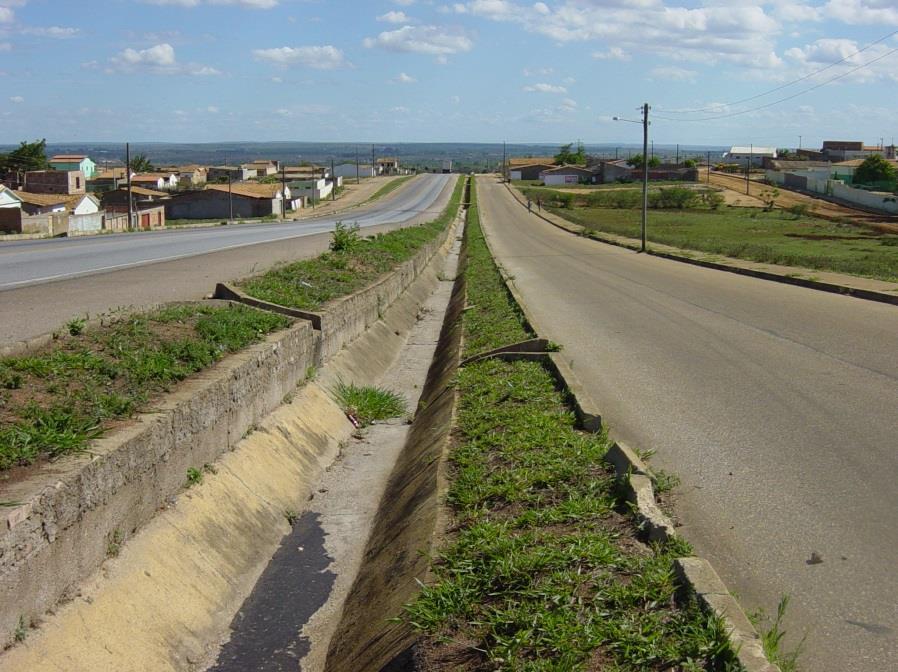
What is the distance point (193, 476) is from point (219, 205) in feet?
246

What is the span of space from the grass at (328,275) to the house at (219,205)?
5204 cm

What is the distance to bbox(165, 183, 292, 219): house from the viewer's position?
8031cm

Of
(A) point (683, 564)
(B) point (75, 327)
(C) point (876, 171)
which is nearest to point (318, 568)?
(B) point (75, 327)

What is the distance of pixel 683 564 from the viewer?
5164 millimetres

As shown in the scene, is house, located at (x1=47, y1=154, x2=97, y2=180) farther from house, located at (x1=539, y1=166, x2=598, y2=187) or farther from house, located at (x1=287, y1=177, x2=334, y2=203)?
house, located at (x1=539, y1=166, x2=598, y2=187)

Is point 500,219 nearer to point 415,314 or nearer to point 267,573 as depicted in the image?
point 415,314

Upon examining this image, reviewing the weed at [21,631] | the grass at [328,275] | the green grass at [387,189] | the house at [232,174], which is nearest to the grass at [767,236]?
the grass at [328,275]

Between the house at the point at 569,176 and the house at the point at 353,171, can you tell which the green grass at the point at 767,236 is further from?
the house at the point at 353,171

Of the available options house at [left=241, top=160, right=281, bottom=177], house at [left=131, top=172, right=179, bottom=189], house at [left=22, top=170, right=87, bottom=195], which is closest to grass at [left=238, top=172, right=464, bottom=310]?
house at [left=22, top=170, right=87, bottom=195]

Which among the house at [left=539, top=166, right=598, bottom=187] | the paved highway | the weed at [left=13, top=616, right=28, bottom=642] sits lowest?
the weed at [left=13, top=616, right=28, bottom=642]

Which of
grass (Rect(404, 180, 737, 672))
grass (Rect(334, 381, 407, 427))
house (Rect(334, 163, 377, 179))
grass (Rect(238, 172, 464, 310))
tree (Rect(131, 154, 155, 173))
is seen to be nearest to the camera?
grass (Rect(404, 180, 737, 672))

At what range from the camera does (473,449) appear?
28.3 feet

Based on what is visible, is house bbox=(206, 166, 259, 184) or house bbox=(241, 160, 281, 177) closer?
house bbox=(206, 166, 259, 184)

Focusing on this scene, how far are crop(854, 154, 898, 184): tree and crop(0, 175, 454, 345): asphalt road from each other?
87586 mm
